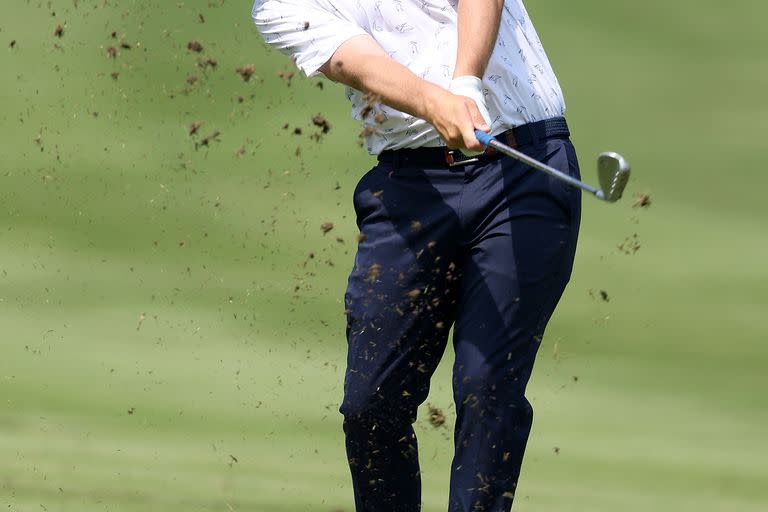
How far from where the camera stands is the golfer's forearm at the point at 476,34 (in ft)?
9.29

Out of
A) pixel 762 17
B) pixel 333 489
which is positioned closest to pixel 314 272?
pixel 333 489

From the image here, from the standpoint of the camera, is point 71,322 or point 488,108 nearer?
point 488,108

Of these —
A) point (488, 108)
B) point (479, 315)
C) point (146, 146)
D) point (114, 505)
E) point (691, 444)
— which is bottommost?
point (691, 444)

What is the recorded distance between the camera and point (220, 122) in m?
5.66

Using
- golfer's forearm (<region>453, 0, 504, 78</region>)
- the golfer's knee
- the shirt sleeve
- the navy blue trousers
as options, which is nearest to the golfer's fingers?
golfer's forearm (<region>453, 0, 504, 78</region>)

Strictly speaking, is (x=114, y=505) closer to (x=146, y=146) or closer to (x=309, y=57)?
(x=309, y=57)

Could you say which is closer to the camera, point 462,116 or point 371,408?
point 462,116

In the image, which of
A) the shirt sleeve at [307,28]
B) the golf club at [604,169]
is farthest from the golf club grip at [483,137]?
the shirt sleeve at [307,28]

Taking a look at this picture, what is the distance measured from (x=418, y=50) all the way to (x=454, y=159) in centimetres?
21

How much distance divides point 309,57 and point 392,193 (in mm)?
293

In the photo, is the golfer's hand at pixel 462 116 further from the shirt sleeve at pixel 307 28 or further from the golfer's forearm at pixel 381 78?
the shirt sleeve at pixel 307 28

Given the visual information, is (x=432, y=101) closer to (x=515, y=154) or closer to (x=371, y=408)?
(x=515, y=154)

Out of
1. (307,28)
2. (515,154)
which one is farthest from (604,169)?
(307,28)

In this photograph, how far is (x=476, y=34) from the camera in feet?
9.36
